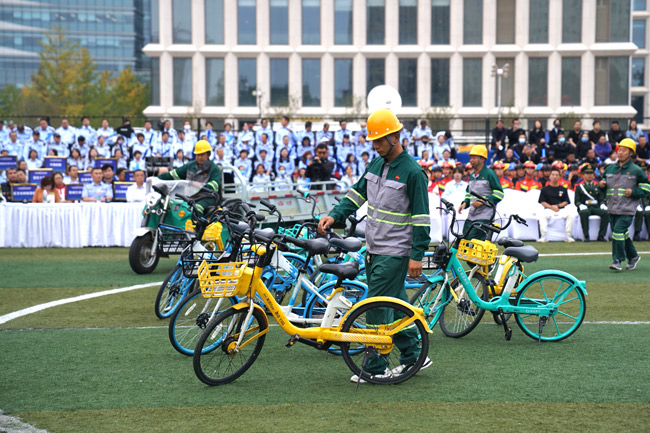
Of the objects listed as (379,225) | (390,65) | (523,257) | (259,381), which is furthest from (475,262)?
(390,65)

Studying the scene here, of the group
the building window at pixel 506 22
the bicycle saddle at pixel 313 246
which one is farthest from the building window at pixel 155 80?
the bicycle saddle at pixel 313 246

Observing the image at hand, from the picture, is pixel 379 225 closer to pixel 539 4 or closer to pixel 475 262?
pixel 475 262

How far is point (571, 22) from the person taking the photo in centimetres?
6006

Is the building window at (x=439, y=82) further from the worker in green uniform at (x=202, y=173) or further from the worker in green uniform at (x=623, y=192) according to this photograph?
the worker in green uniform at (x=202, y=173)

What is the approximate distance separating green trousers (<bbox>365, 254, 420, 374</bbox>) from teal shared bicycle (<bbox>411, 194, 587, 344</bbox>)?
1221mm

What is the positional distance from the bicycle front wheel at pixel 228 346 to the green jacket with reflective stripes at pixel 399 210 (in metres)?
1.15

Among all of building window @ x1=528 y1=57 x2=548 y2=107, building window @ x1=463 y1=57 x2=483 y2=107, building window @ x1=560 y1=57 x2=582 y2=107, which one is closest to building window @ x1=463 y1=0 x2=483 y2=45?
building window @ x1=463 y1=57 x2=483 y2=107

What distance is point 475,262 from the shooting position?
313 inches

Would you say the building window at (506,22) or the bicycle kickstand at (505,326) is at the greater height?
the building window at (506,22)

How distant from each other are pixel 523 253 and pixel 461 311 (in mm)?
860

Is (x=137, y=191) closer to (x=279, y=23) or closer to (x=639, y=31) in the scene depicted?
(x=279, y=23)

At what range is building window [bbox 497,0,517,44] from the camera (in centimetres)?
6012

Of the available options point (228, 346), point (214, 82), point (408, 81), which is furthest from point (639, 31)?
point (228, 346)

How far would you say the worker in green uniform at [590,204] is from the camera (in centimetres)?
1878
